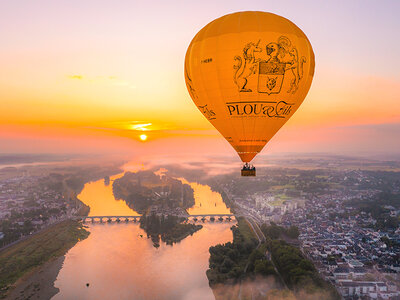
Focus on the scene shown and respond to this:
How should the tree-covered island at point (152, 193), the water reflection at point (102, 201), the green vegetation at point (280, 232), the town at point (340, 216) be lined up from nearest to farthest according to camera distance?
the town at point (340, 216) → the green vegetation at point (280, 232) → the water reflection at point (102, 201) → the tree-covered island at point (152, 193)

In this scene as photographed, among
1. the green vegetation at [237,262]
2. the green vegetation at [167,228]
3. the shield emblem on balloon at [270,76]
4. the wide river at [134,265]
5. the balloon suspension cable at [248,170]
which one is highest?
the shield emblem on balloon at [270,76]

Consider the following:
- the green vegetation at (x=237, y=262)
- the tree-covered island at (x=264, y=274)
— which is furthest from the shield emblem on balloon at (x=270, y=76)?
the green vegetation at (x=237, y=262)

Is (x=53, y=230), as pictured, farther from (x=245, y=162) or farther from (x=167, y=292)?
(x=245, y=162)

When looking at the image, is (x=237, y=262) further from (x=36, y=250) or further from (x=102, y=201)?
(x=102, y=201)

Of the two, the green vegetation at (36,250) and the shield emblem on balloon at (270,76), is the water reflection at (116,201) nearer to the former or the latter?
the green vegetation at (36,250)

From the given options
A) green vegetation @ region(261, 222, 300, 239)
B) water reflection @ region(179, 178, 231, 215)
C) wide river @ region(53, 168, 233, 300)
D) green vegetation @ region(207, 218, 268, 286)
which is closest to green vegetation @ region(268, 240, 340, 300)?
green vegetation @ region(207, 218, 268, 286)

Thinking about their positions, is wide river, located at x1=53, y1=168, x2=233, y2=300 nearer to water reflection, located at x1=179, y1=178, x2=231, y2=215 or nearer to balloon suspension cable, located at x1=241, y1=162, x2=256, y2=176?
water reflection, located at x1=179, y1=178, x2=231, y2=215

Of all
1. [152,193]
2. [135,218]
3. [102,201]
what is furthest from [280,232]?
[102,201]
